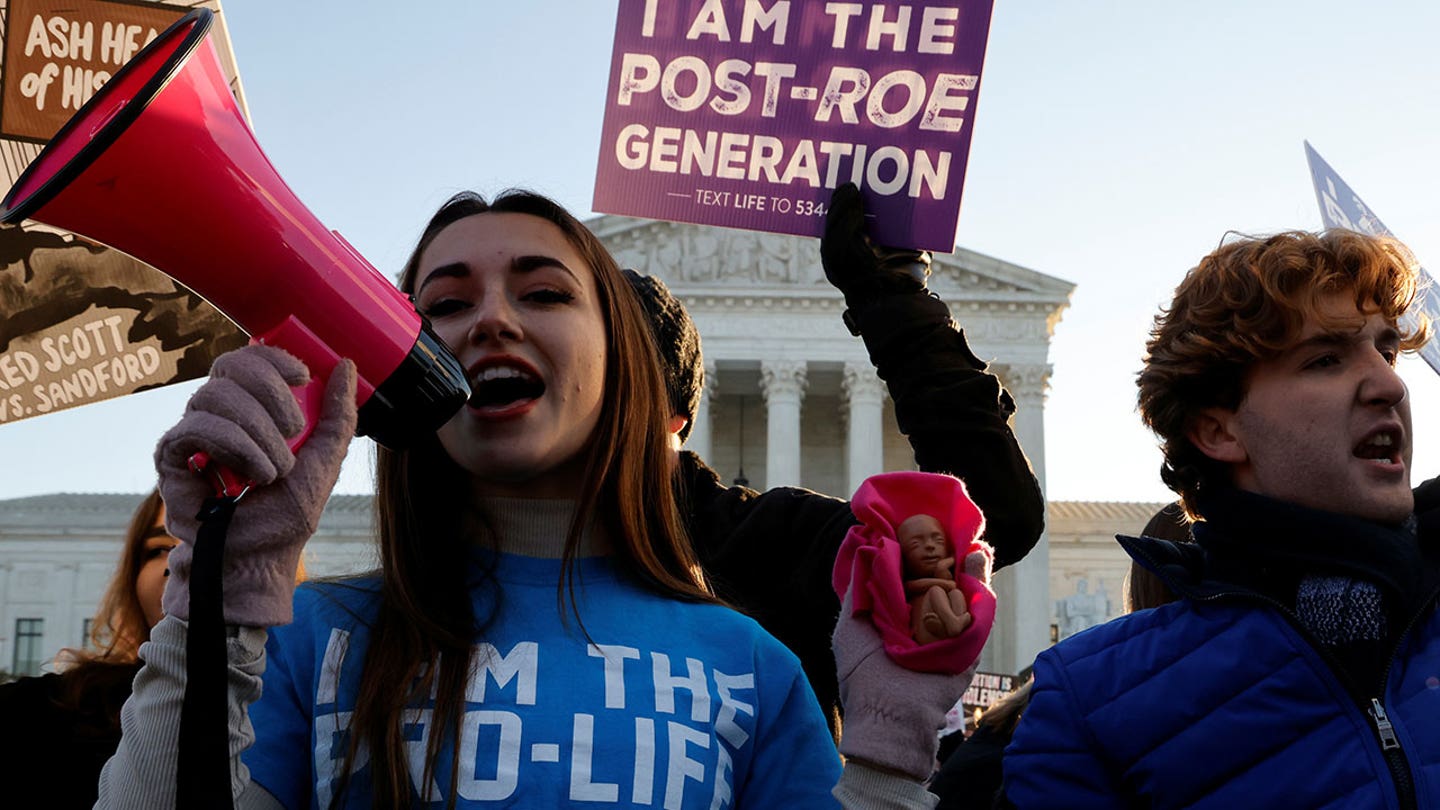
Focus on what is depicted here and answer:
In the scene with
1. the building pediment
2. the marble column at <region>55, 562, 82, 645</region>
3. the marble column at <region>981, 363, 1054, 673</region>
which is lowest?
the marble column at <region>55, 562, 82, 645</region>

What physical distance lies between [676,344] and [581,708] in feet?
5.52

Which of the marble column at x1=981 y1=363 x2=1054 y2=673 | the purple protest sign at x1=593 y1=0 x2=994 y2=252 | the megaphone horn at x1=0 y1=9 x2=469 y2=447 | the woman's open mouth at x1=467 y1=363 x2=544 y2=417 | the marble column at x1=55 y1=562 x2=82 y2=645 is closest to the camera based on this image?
the megaphone horn at x1=0 y1=9 x2=469 y2=447

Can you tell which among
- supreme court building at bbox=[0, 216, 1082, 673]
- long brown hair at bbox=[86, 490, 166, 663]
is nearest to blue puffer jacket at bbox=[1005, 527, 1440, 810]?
long brown hair at bbox=[86, 490, 166, 663]

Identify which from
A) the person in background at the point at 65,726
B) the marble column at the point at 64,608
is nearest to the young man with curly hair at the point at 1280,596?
the person in background at the point at 65,726

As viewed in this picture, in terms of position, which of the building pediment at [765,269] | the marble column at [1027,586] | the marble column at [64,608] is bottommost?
the marble column at [64,608]

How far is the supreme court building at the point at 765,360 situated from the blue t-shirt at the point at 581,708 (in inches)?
1600

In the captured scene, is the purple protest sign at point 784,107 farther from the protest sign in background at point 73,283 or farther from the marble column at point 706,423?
the marble column at point 706,423

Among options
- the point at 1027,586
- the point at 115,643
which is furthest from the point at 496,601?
the point at 1027,586

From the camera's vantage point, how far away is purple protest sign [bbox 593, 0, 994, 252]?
3137 mm

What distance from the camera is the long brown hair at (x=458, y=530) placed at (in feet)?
6.27

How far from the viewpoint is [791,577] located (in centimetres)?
279

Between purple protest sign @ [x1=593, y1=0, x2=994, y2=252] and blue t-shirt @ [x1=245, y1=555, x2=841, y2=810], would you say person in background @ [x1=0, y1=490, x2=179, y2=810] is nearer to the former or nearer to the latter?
purple protest sign @ [x1=593, y1=0, x2=994, y2=252]

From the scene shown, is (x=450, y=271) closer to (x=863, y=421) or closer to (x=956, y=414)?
(x=956, y=414)

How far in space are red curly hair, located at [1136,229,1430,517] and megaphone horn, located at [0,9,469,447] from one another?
1.58 m
